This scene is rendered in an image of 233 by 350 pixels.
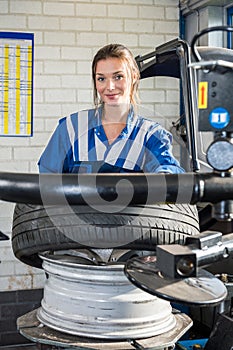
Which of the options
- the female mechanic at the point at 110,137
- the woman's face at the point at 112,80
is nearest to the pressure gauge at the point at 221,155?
the female mechanic at the point at 110,137

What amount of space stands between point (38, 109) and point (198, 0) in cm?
143

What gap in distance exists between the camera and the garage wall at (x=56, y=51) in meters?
4.48

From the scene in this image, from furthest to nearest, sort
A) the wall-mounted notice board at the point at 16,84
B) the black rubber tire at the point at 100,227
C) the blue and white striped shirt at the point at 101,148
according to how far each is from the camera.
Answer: the wall-mounted notice board at the point at 16,84 < the blue and white striped shirt at the point at 101,148 < the black rubber tire at the point at 100,227

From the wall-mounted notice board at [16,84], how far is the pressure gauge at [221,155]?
366 cm

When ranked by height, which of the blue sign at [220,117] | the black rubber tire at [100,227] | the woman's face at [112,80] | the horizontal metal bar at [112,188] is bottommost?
the black rubber tire at [100,227]

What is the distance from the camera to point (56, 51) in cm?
→ 453

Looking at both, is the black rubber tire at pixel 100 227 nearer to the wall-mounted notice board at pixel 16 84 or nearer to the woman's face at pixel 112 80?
the woman's face at pixel 112 80

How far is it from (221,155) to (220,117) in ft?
0.20

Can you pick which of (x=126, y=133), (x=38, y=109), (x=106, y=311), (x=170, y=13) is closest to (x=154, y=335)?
(x=106, y=311)

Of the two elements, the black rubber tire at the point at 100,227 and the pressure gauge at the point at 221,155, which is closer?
the pressure gauge at the point at 221,155

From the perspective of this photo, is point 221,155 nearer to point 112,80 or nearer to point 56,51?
point 112,80

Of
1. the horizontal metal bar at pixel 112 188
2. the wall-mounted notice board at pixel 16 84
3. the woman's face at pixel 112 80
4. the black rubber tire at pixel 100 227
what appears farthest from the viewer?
the wall-mounted notice board at pixel 16 84

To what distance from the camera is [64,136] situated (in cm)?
197

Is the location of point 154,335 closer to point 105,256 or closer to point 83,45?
point 105,256
